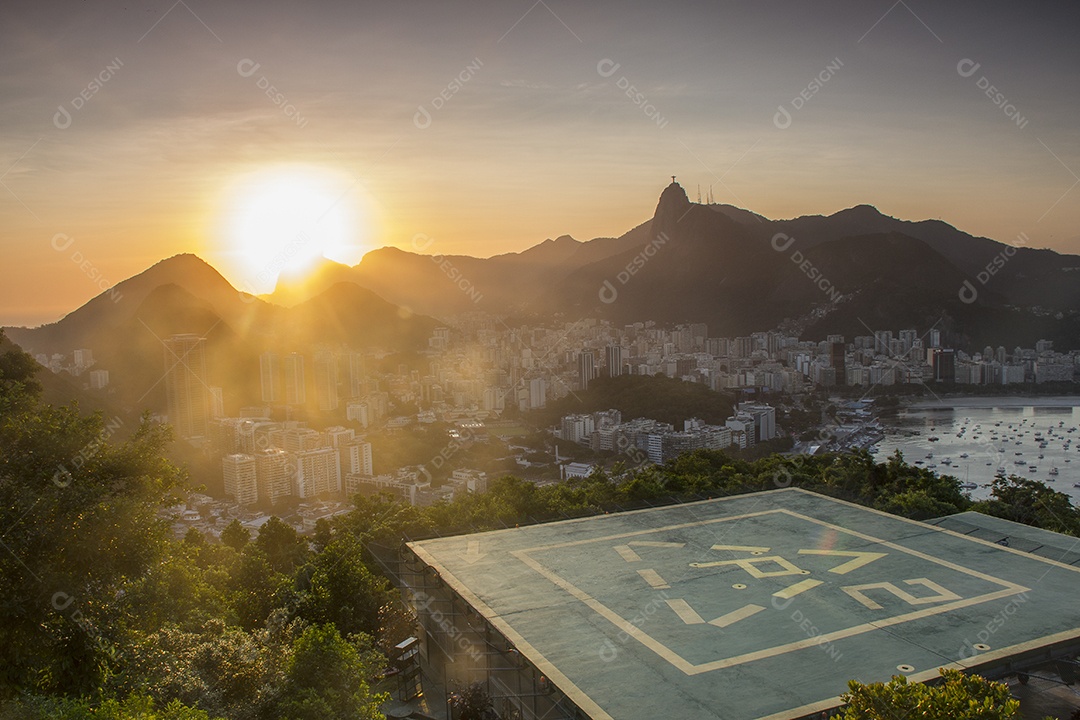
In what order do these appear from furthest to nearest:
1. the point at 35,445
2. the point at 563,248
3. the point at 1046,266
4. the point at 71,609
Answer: the point at 563,248, the point at 1046,266, the point at 35,445, the point at 71,609

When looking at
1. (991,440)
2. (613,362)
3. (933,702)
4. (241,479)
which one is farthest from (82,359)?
(991,440)

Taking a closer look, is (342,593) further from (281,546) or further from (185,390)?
(185,390)

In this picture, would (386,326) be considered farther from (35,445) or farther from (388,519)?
(35,445)

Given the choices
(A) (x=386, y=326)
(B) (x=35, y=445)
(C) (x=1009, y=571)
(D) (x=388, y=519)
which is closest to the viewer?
(B) (x=35, y=445)

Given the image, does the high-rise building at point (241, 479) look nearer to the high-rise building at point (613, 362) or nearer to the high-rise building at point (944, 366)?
the high-rise building at point (613, 362)

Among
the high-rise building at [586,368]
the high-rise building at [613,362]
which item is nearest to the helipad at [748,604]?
the high-rise building at [586,368]

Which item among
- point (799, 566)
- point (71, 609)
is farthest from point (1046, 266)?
point (71, 609)

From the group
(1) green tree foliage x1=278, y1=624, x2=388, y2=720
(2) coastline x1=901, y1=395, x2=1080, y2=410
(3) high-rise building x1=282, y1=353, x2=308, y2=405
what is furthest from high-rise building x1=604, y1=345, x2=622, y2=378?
(1) green tree foliage x1=278, y1=624, x2=388, y2=720
